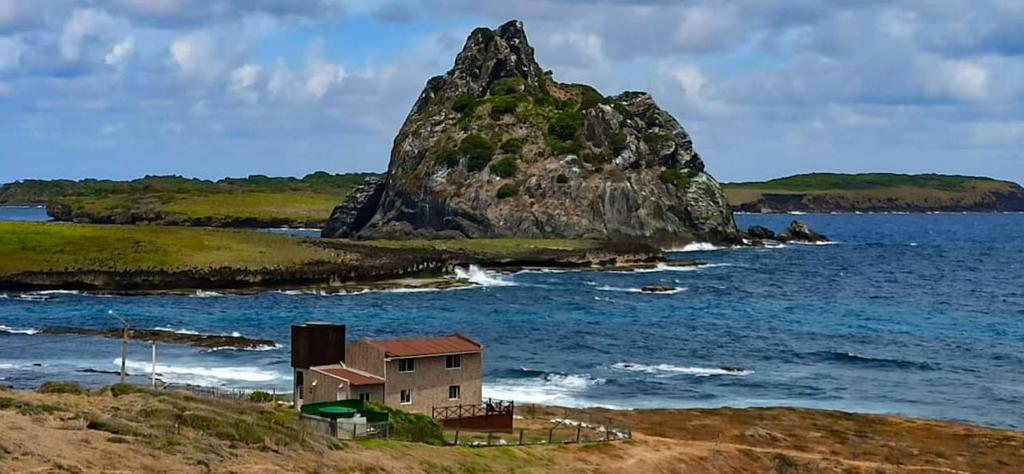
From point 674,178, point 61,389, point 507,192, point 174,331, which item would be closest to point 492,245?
point 507,192

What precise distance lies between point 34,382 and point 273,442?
3173cm

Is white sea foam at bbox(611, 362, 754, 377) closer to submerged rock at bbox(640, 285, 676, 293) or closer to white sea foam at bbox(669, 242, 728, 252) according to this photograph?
submerged rock at bbox(640, 285, 676, 293)

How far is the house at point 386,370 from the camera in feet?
167

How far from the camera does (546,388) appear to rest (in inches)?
2660

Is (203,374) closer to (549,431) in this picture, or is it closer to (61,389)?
(61,389)

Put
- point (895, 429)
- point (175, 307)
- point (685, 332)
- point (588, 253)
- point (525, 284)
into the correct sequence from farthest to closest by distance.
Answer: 1. point (588, 253)
2. point (525, 284)
3. point (175, 307)
4. point (685, 332)
5. point (895, 429)

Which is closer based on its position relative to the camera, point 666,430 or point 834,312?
point 666,430

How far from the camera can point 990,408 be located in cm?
6419

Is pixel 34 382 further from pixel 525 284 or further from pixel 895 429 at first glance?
pixel 525 284

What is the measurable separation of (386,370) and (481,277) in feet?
290

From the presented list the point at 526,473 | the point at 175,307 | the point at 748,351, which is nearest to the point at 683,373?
the point at 748,351

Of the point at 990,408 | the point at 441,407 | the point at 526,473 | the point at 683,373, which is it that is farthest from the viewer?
the point at 683,373

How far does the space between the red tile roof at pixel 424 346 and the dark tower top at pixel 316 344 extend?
1759mm

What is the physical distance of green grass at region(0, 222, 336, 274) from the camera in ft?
413
